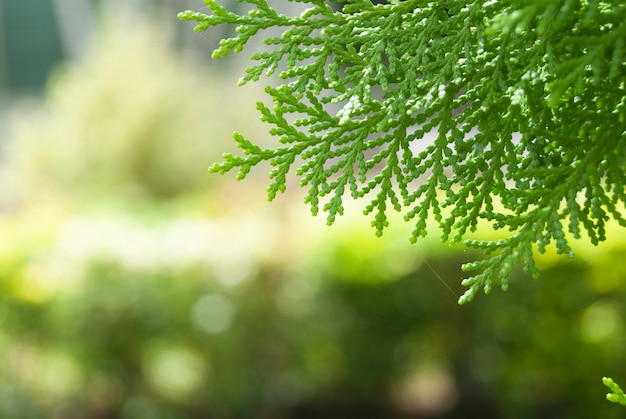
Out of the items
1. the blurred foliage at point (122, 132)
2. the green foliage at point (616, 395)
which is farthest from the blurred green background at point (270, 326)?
the blurred foliage at point (122, 132)

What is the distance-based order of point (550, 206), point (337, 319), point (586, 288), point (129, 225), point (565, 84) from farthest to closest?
point (129, 225) < point (337, 319) < point (586, 288) < point (550, 206) < point (565, 84)

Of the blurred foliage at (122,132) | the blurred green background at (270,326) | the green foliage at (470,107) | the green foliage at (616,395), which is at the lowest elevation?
the blurred foliage at (122,132)

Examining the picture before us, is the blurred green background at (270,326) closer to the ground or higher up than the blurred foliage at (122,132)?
higher up

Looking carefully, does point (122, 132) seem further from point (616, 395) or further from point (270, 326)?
point (616, 395)

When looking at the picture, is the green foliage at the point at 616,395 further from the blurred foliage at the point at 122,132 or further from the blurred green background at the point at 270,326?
the blurred foliage at the point at 122,132

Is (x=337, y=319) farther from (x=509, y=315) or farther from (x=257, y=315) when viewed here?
(x=509, y=315)

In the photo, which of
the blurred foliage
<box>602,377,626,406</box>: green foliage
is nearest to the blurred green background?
<box>602,377,626,406</box>: green foliage

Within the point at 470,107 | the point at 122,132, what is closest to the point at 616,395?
the point at 470,107

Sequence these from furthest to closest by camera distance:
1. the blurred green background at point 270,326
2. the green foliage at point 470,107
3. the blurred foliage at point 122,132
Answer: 1. the blurred foliage at point 122,132
2. the blurred green background at point 270,326
3. the green foliage at point 470,107

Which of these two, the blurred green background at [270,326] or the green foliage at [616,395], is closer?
the green foliage at [616,395]

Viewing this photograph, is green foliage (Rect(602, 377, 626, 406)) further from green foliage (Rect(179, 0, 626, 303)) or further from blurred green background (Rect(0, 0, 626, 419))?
blurred green background (Rect(0, 0, 626, 419))

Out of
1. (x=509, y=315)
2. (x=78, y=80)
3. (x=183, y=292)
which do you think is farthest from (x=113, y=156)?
(x=509, y=315)
